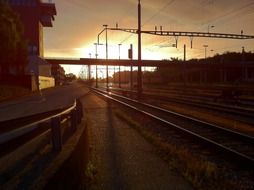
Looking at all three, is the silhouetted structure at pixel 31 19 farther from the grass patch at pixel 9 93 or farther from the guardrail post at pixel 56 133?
the guardrail post at pixel 56 133

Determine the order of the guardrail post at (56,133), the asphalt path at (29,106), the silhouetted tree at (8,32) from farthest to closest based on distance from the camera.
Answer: the silhouetted tree at (8,32) < the asphalt path at (29,106) < the guardrail post at (56,133)

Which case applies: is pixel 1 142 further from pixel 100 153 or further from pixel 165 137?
pixel 165 137

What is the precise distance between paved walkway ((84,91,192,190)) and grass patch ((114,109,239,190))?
0.69 ft

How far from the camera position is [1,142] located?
5.85m

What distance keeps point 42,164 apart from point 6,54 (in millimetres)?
51318

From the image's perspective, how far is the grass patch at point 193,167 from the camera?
8.86 m

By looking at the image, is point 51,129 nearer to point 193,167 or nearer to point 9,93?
point 193,167

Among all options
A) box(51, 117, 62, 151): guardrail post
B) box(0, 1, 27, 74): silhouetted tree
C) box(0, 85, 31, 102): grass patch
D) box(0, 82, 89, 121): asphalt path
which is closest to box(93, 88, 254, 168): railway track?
box(51, 117, 62, 151): guardrail post

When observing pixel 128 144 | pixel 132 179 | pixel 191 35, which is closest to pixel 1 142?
pixel 132 179

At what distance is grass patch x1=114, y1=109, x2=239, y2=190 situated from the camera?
29.1ft

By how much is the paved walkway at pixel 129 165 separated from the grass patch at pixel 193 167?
211 millimetres

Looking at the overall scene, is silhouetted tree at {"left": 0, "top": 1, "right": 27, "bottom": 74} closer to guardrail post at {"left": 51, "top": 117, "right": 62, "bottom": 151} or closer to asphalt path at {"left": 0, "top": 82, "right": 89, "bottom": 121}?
asphalt path at {"left": 0, "top": 82, "right": 89, "bottom": 121}


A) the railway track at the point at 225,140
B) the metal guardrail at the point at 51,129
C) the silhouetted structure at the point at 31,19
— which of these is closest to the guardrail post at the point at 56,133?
the metal guardrail at the point at 51,129

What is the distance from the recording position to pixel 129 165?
10883 mm
